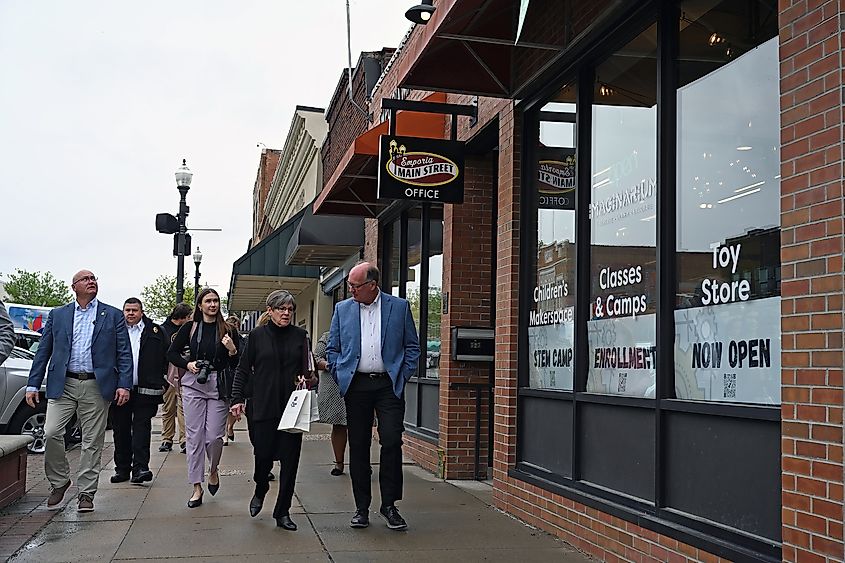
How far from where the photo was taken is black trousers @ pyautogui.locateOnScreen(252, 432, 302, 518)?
24.5 ft

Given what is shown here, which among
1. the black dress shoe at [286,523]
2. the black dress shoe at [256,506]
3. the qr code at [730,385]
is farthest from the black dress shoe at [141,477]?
the qr code at [730,385]

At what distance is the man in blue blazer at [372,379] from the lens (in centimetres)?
739

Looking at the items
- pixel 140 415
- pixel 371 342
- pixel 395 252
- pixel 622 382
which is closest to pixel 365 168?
pixel 395 252

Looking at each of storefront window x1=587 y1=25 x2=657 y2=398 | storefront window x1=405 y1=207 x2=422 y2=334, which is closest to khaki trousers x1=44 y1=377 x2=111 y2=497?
storefront window x1=587 y1=25 x2=657 y2=398

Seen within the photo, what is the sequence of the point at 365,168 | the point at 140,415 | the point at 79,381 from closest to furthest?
the point at 79,381, the point at 140,415, the point at 365,168

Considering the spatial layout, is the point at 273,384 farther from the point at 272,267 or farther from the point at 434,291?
the point at 272,267

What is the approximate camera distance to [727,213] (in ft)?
17.6

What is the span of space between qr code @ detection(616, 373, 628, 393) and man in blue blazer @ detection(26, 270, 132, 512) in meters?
4.21

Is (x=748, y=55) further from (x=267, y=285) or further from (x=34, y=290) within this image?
(x=34, y=290)

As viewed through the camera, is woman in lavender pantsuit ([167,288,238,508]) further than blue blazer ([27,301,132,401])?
Yes

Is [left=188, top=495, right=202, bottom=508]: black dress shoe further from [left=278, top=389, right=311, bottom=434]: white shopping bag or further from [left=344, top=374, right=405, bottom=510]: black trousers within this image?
[left=344, top=374, right=405, bottom=510]: black trousers

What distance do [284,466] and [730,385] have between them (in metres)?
3.70

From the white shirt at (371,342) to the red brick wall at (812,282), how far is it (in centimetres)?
358

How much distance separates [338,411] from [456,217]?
2380 mm
